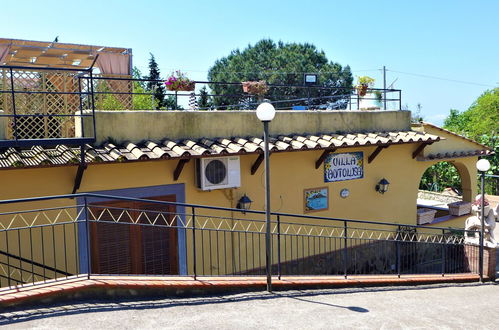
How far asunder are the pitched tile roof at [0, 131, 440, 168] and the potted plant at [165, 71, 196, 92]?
179 cm

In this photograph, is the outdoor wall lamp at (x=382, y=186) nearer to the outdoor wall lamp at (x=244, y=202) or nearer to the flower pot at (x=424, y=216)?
the flower pot at (x=424, y=216)

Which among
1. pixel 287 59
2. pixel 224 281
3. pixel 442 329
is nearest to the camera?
pixel 442 329

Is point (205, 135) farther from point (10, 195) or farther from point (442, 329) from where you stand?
point (442, 329)

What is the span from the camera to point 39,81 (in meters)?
7.57

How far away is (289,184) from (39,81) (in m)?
5.39

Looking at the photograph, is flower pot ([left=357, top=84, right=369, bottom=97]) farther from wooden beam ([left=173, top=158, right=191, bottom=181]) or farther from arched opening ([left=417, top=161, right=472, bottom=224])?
wooden beam ([left=173, top=158, right=191, bottom=181])

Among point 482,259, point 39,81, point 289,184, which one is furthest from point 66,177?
point 482,259

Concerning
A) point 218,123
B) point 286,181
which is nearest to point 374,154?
point 286,181

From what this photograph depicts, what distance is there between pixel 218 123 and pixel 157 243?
2.63 meters

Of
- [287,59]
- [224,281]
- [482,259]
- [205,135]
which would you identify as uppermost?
[287,59]

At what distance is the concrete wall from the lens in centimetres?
797

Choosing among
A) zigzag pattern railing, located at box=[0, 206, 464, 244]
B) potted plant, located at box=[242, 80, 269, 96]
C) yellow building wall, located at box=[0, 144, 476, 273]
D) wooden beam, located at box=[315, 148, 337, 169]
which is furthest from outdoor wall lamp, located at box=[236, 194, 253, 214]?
potted plant, located at box=[242, 80, 269, 96]

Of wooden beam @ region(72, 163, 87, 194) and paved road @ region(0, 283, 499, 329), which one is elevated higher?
wooden beam @ region(72, 163, 87, 194)

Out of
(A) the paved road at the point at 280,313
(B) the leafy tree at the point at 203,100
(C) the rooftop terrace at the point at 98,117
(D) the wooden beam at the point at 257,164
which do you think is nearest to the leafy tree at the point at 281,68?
(B) the leafy tree at the point at 203,100
